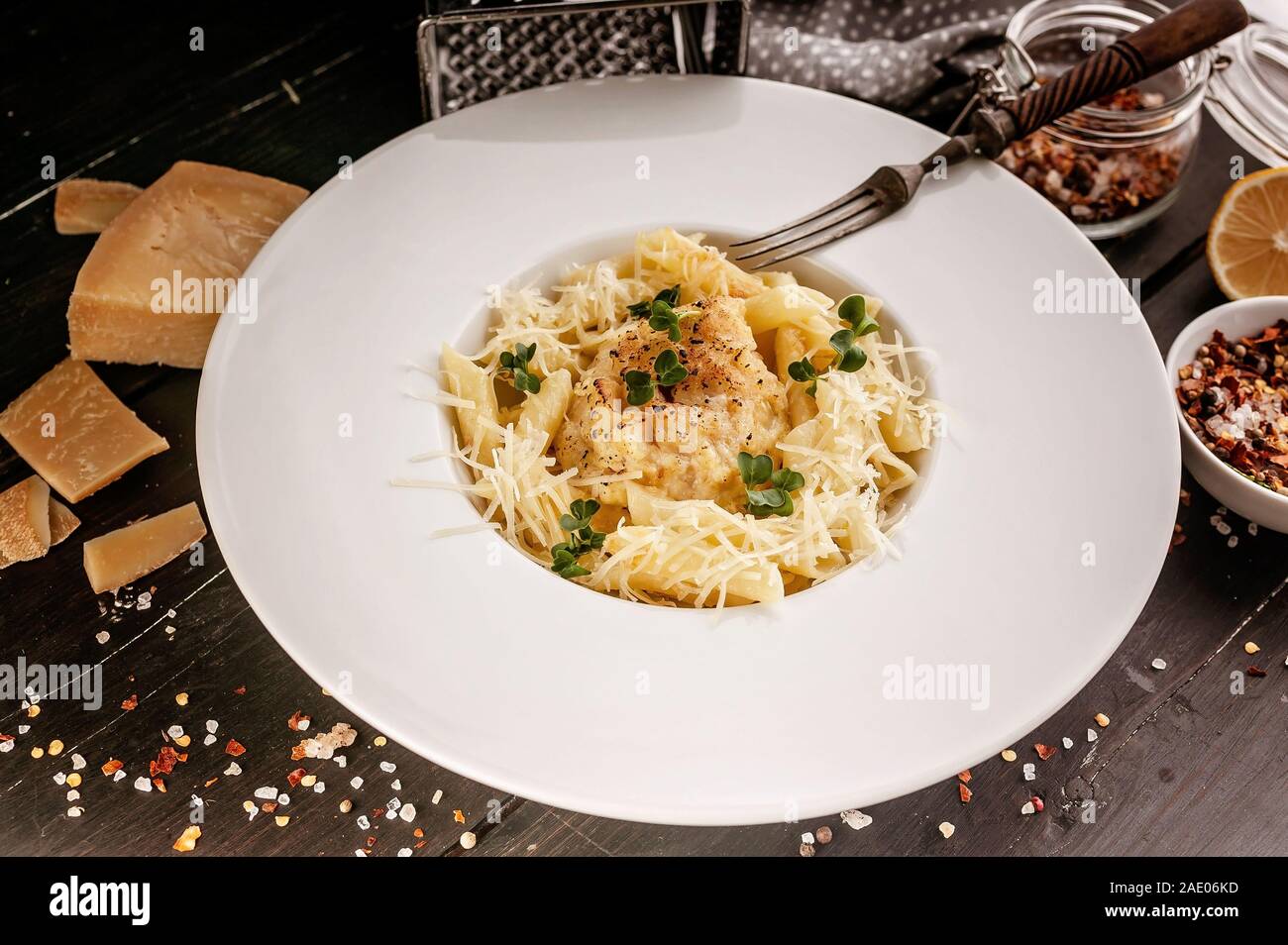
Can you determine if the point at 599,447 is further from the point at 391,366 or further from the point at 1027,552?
the point at 1027,552

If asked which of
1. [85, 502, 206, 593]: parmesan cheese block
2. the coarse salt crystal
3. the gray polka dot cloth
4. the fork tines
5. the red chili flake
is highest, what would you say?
the gray polka dot cloth

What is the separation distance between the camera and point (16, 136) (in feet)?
8.59

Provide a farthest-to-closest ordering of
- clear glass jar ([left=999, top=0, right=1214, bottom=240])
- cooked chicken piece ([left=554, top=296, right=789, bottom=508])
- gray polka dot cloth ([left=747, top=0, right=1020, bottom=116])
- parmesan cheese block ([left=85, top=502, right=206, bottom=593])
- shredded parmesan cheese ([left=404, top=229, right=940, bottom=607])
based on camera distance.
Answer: gray polka dot cloth ([left=747, top=0, right=1020, bottom=116]), clear glass jar ([left=999, top=0, right=1214, bottom=240]), parmesan cheese block ([left=85, top=502, right=206, bottom=593]), cooked chicken piece ([left=554, top=296, right=789, bottom=508]), shredded parmesan cheese ([left=404, top=229, right=940, bottom=607])

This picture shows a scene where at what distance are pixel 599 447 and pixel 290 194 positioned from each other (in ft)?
3.43

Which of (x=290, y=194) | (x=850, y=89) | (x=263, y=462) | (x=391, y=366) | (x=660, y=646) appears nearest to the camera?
(x=660, y=646)

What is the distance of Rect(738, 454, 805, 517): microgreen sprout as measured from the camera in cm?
188

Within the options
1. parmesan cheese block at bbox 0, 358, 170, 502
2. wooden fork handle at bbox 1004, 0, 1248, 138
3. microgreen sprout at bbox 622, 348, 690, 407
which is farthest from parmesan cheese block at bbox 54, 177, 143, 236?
wooden fork handle at bbox 1004, 0, 1248, 138

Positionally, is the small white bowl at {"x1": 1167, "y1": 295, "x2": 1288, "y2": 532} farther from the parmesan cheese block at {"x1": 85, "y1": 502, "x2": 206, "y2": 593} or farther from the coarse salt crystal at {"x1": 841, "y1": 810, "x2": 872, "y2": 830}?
the parmesan cheese block at {"x1": 85, "y1": 502, "x2": 206, "y2": 593}

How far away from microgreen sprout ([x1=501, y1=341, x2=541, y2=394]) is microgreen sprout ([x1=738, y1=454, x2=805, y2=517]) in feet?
1.33

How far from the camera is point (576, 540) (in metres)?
1.89

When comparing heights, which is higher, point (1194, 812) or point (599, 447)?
point (599, 447)

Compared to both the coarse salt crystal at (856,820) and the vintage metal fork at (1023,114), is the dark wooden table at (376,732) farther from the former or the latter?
the vintage metal fork at (1023,114)

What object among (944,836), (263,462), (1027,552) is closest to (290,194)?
(263,462)

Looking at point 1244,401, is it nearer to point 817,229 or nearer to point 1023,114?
point 1023,114
